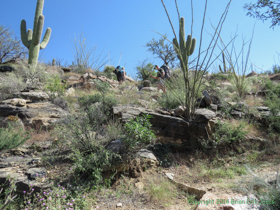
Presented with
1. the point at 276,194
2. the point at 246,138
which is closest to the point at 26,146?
the point at 276,194

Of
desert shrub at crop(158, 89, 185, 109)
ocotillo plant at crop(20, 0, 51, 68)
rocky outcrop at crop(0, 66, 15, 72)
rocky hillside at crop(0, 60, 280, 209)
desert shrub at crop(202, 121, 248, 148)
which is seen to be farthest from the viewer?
rocky outcrop at crop(0, 66, 15, 72)

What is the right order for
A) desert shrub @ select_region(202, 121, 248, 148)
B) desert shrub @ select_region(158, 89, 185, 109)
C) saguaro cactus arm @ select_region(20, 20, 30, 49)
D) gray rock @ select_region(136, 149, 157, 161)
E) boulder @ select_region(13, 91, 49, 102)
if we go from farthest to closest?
1. saguaro cactus arm @ select_region(20, 20, 30, 49)
2. boulder @ select_region(13, 91, 49, 102)
3. desert shrub @ select_region(158, 89, 185, 109)
4. desert shrub @ select_region(202, 121, 248, 148)
5. gray rock @ select_region(136, 149, 157, 161)

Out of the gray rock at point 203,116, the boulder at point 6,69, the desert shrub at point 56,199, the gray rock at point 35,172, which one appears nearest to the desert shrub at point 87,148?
the desert shrub at point 56,199

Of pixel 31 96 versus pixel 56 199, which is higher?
pixel 31 96

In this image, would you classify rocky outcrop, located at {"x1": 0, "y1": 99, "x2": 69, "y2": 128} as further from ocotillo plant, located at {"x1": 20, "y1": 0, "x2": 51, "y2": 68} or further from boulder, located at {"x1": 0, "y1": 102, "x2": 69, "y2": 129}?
ocotillo plant, located at {"x1": 20, "y1": 0, "x2": 51, "y2": 68}

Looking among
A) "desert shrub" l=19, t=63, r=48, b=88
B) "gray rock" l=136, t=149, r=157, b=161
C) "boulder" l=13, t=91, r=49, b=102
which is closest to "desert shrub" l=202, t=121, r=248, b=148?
"gray rock" l=136, t=149, r=157, b=161

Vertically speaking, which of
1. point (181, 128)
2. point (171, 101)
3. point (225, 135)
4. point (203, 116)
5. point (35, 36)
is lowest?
point (225, 135)

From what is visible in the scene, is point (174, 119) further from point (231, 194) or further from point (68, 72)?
point (68, 72)

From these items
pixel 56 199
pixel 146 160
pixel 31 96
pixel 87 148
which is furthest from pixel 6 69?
pixel 146 160

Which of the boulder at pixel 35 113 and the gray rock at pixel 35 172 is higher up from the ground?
the boulder at pixel 35 113

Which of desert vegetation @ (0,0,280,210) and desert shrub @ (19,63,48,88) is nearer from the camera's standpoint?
desert vegetation @ (0,0,280,210)

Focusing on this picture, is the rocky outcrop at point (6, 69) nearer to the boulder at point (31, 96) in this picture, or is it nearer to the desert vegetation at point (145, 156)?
the boulder at point (31, 96)

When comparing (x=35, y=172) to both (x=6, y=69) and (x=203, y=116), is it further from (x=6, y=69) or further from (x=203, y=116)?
(x=6, y=69)

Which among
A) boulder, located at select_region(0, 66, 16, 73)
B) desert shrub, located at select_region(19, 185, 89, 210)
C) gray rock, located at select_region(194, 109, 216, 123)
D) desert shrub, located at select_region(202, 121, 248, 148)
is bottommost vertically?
desert shrub, located at select_region(19, 185, 89, 210)
